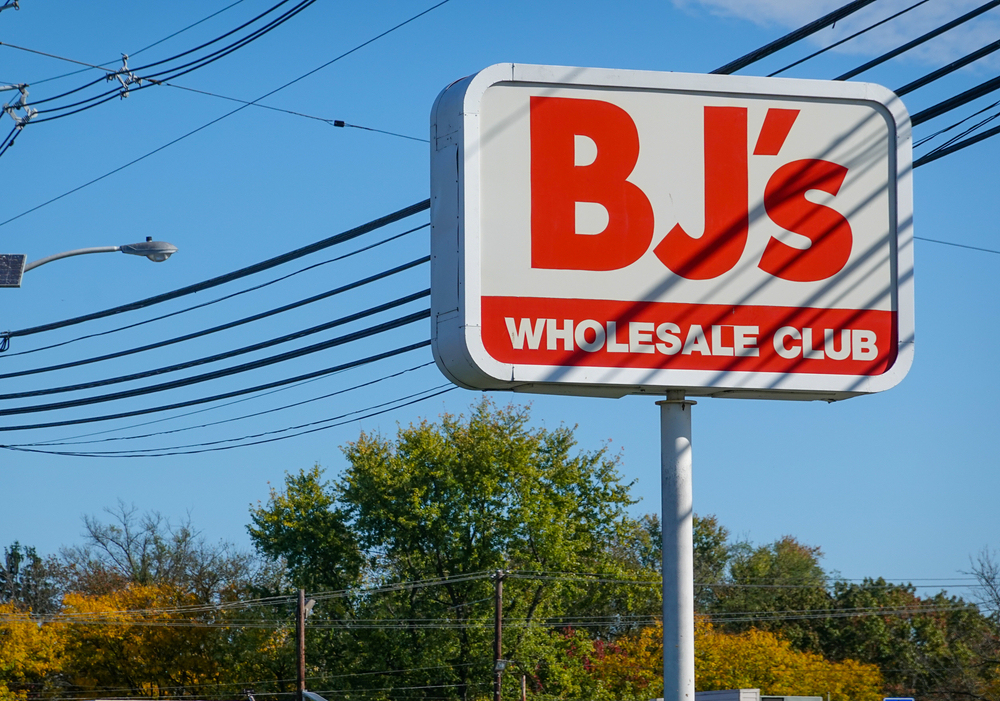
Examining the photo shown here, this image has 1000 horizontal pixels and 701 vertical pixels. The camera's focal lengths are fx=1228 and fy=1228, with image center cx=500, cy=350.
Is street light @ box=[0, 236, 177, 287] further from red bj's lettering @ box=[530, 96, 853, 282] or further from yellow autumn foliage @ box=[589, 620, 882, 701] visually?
yellow autumn foliage @ box=[589, 620, 882, 701]

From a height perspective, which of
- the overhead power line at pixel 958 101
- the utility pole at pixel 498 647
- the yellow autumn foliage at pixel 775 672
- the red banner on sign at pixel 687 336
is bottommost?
the yellow autumn foliage at pixel 775 672

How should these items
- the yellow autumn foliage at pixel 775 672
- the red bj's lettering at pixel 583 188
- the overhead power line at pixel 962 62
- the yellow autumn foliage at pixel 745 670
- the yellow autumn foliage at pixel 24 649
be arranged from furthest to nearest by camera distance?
1. the yellow autumn foliage at pixel 24 649
2. the yellow autumn foliage at pixel 745 670
3. the yellow autumn foliage at pixel 775 672
4. the overhead power line at pixel 962 62
5. the red bj's lettering at pixel 583 188

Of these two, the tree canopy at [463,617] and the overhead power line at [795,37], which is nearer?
the overhead power line at [795,37]

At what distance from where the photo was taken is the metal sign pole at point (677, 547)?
5527 mm

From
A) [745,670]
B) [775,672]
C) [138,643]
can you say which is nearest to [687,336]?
[775,672]

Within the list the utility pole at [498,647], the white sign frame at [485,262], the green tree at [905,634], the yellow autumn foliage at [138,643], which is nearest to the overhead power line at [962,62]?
the white sign frame at [485,262]

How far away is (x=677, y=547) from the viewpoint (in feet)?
18.7

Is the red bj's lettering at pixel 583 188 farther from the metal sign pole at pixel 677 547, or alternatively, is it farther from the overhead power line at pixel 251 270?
the overhead power line at pixel 251 270

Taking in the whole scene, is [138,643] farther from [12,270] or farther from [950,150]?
[950,150]

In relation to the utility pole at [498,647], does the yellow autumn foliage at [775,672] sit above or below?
below

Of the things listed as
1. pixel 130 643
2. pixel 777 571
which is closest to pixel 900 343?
pixel 130 643

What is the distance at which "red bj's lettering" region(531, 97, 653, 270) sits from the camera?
566cm

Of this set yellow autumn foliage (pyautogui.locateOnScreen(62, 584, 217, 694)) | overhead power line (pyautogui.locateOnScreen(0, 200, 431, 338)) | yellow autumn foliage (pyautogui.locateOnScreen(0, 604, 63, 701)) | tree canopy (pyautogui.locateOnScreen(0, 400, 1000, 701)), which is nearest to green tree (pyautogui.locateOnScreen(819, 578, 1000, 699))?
tree canopy (pyautogui.locateOnScreen(0, 400, 1000, 701))

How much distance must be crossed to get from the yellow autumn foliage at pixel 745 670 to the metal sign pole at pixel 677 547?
52.5 m
